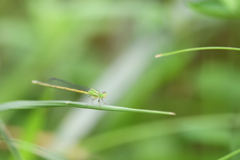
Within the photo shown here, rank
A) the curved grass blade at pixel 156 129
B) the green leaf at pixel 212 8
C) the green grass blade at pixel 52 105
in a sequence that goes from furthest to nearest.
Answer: the curved grass blade at pixel 156 129, the green leaf at pixel 212 8, the green grass blade at pixel 52 105

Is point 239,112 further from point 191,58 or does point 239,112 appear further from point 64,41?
point 64,41

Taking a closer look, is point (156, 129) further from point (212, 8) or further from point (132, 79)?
point (212, 8)

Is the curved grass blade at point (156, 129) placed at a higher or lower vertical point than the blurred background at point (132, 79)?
lower

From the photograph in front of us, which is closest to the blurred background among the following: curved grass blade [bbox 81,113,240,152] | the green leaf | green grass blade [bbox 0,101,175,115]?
curved grass blade [bbox 81,113,240,152]

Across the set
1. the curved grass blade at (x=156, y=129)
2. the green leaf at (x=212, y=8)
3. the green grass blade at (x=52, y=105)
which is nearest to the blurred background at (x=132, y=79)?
the curved grass blade at (x=156, y=129)

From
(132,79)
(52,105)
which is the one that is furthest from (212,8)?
(132,79)

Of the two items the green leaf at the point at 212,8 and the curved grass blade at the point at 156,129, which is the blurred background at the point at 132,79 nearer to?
the curved grass blade at the point at 156,129

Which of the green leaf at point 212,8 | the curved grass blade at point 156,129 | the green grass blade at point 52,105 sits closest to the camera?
the green grass blade at point 52,105

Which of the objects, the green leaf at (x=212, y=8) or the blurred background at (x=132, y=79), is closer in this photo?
the green leaf at (x=212, y=8)

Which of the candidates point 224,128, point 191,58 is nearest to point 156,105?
point 191,58

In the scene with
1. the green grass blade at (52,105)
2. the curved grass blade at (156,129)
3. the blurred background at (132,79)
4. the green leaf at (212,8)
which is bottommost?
the green grass blade at (52,105)
